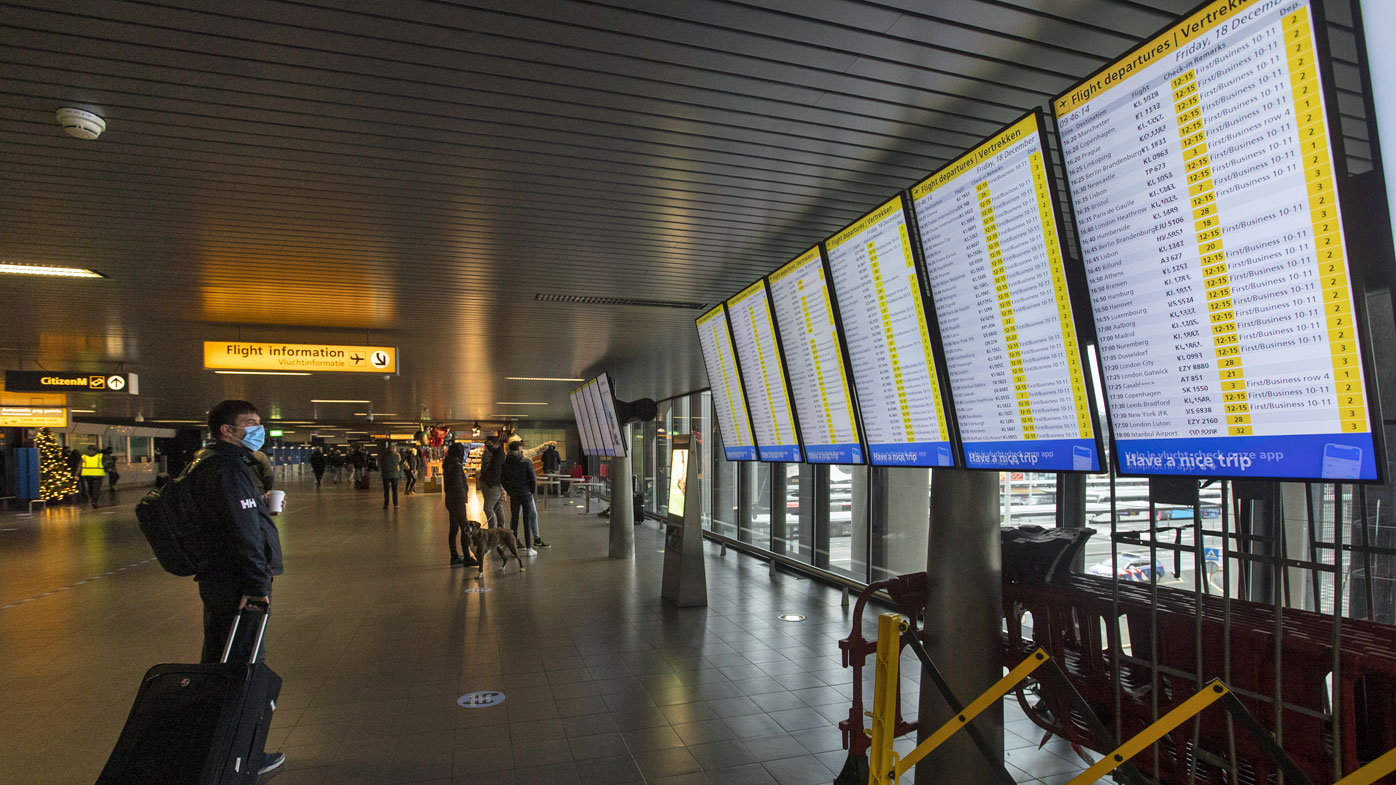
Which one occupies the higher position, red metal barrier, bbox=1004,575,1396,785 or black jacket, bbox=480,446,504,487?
black jacket, bbox=480,446,504,487

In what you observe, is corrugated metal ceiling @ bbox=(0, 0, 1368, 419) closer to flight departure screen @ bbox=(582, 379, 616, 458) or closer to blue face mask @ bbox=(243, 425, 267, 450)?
blue face mask @ bbox=(243, 425, 267, 450)

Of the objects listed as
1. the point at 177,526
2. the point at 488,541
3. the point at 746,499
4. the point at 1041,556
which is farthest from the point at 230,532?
the point at 746,499

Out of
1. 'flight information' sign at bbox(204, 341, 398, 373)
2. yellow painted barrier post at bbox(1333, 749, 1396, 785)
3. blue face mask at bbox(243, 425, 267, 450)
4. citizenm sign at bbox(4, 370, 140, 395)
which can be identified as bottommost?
yellow painted barrier post at bbox(1333, 749, 1396, 785)

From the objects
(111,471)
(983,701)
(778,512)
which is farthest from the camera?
(111,471)

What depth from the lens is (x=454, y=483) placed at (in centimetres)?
1110

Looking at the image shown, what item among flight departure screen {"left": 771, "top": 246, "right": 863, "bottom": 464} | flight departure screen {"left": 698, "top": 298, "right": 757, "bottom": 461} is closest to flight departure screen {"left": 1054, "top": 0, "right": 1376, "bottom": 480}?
flight departure screen {"left": 771, "top": 246, "right": 863, "bottom": 464}

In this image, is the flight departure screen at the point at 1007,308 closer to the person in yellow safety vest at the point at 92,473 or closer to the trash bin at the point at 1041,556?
the trash bin at the point at 1041,556

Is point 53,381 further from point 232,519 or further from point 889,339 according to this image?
point 889,339

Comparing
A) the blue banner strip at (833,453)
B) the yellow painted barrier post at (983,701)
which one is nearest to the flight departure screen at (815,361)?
the blue banner strip at (833,453)

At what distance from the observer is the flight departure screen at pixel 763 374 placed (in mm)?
5152

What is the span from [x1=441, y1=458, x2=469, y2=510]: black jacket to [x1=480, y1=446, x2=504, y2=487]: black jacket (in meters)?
0.46

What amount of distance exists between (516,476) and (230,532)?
8886mm

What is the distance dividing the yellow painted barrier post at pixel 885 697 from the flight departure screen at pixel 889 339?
810mm

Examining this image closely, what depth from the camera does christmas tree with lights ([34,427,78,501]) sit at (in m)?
24.9
